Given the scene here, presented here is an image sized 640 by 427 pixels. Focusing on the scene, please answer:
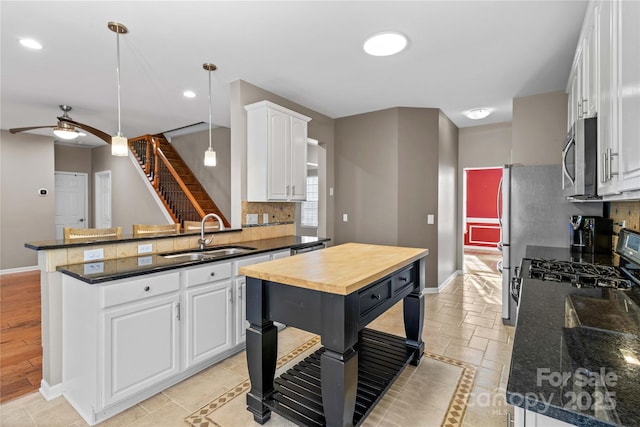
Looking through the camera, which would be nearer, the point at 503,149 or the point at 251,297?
the point at 251,297

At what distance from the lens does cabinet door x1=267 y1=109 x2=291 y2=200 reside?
3.52m

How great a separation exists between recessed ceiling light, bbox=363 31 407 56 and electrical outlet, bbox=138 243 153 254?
8.45 ft

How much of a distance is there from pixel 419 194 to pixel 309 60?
2.57 metres

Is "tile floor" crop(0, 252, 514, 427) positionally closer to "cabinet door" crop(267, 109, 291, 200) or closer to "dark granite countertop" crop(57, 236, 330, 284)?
"dark granite countertop" crop(57, 236, 330, 284)

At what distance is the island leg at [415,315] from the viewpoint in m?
2.50

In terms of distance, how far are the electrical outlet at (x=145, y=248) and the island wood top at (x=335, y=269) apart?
1.29m

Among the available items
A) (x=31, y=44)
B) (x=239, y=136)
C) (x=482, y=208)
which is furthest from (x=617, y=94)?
(x=482, y=208)

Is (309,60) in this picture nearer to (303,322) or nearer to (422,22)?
(422,22)

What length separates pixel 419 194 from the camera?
467 cm

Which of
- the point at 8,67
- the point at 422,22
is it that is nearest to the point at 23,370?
the point at 8,67

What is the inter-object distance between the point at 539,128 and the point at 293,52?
3.26 metres

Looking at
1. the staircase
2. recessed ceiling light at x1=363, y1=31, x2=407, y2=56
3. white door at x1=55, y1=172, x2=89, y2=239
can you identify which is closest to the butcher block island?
recessed ceiling light at x1=363, y1=31, x2=407, y2=56

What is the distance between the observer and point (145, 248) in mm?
2639

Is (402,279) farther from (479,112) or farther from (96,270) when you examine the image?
(479,112)
